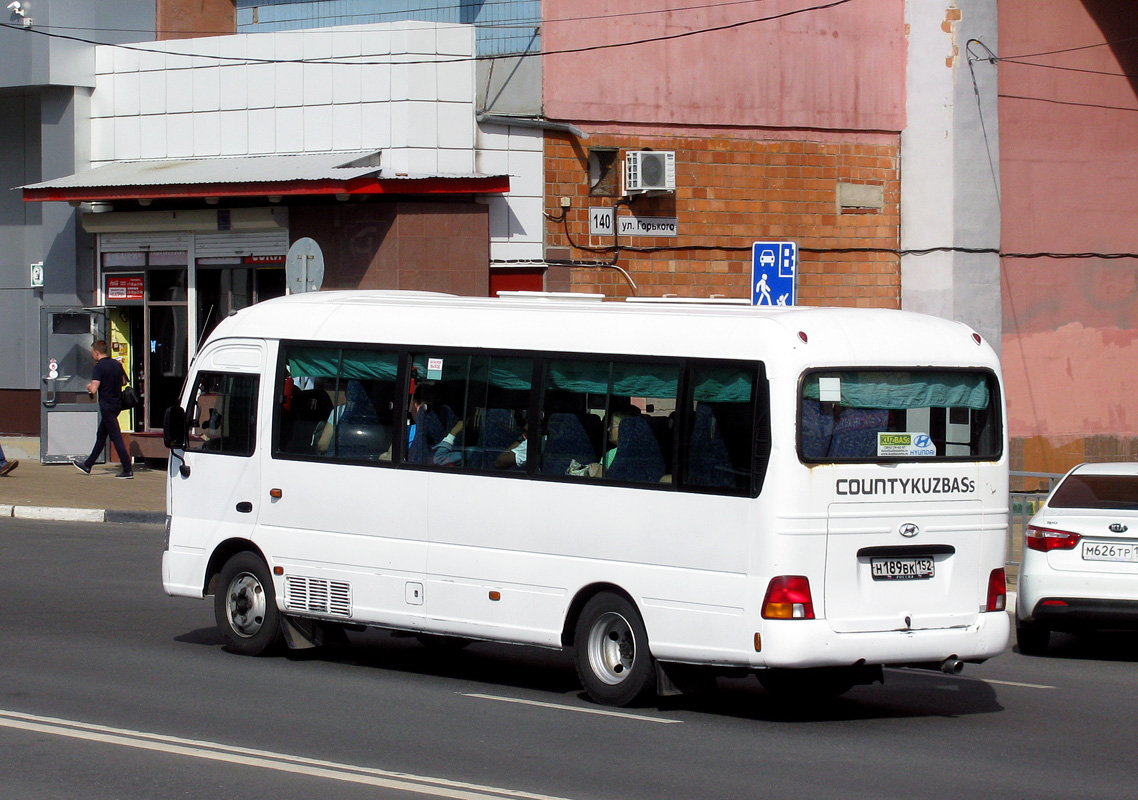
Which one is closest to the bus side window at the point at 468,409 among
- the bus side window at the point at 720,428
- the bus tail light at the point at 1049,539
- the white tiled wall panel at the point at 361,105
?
the bus side window at the point at 720,428

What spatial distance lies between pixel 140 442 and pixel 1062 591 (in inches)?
631

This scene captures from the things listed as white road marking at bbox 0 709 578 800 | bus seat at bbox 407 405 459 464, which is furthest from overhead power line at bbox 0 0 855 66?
white road marking at bbox 0 709 578 800

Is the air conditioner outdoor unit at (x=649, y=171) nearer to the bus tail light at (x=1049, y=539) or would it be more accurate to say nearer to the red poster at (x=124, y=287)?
the red poster at (x=124, y=287)

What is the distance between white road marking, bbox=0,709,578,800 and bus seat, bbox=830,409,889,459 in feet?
8.97

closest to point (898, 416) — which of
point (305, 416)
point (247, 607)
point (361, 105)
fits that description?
point (305, 416)

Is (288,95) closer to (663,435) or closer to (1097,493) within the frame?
(1097,493)

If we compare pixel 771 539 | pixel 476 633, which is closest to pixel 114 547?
Result: pixel 476 633

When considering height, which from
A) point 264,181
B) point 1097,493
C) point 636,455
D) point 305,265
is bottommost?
point 1097,493

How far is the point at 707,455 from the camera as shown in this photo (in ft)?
27.1

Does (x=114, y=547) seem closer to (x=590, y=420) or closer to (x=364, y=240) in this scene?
(x=364, y=240)

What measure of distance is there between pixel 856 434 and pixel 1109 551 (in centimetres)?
350

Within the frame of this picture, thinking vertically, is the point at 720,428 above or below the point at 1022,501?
above

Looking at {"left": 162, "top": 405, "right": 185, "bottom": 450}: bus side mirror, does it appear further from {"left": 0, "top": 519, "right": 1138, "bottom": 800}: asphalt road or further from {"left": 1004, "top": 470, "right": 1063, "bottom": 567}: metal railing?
{"left": 1004, "top": 470, "right": 1063, "bottom": 567}: metal railing

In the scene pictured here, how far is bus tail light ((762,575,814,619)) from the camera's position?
786 centimetres
